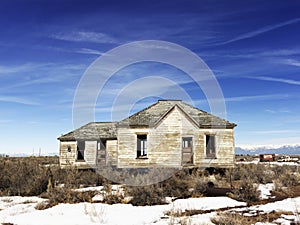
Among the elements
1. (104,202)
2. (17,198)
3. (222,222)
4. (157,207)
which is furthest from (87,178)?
(222,222)

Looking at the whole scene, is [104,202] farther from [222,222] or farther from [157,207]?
[222,222]

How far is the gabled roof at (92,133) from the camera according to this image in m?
24.6

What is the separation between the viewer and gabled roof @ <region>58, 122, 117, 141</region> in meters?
24.6

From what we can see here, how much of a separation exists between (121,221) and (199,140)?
1322 cm

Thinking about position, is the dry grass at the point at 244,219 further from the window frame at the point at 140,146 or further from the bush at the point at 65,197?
the window frame at the point at 140,146

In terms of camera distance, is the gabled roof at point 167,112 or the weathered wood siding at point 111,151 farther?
the weathered wood siding at point 111,151

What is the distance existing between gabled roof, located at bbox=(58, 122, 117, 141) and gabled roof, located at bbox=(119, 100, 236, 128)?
445 cm

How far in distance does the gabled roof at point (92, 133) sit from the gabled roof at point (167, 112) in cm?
445

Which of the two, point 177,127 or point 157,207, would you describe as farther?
point 177,127

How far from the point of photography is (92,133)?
82.2 feet

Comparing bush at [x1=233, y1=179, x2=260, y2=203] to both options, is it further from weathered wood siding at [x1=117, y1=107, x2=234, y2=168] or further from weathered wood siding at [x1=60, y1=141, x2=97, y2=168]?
weathered wood siding at [x1=60, y1=141, x2=97, y2=168]

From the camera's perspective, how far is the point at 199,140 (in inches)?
792

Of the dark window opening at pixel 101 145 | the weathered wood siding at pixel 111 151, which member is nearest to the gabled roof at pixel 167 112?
the weathered wood siding at pixel 111 151

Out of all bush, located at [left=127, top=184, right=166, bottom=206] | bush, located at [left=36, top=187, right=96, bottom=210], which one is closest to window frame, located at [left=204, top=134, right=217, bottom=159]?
bush, located at [left=127, top=184, right=166, bottom=206]
